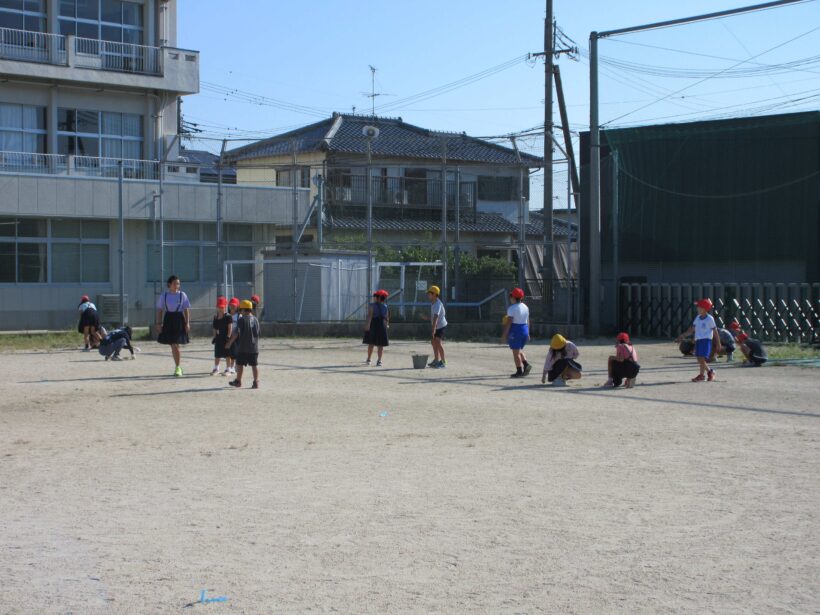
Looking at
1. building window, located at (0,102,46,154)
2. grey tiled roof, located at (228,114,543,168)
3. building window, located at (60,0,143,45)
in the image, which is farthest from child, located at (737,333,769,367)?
building window, located at (60,0,143,45)

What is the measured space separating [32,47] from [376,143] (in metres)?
16.3

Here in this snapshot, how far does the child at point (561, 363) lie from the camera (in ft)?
53.0

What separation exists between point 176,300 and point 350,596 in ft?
40.5

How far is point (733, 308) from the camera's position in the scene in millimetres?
26969

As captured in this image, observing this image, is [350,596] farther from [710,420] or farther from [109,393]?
[109,393]

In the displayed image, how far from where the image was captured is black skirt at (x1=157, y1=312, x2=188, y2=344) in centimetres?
1700

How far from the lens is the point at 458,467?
9.07m

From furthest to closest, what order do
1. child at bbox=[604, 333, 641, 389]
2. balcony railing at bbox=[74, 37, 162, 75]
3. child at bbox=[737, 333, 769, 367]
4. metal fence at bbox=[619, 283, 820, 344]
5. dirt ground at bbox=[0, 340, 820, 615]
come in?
balcony railing at bbox=[74, 37, 162, 75]
metal fence at bbox=[619, 283, 820, 344]
child at bbox=[737, 333, 769, 367]
child at bbox=[604, 333, 641, 389]
dirt ground at bbox=[0, 340, 820, 615]

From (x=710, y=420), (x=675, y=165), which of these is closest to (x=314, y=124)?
(x=675, y=165)

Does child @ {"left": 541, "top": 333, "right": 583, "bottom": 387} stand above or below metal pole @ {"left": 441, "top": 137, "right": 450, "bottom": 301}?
below

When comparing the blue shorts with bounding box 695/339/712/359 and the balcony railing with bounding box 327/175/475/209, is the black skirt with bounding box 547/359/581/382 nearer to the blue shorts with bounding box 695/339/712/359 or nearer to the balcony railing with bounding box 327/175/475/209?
the blue shorts with bounding box 695/339/712/359

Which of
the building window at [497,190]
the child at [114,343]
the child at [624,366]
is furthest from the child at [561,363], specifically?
the building window at [497,190]

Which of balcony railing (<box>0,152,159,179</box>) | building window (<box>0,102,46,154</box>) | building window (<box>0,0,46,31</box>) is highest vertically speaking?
building window (<box>0,0,46,31</box>)

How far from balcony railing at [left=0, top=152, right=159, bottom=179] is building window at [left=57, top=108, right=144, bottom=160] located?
0.96 m
